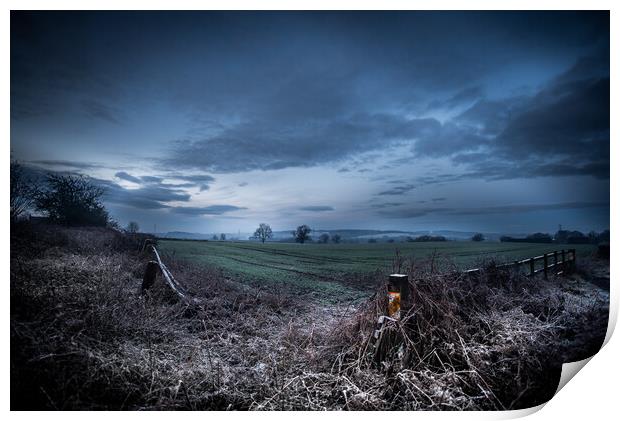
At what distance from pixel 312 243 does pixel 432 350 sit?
5.20 meters

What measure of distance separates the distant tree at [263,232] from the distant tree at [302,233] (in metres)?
0.59

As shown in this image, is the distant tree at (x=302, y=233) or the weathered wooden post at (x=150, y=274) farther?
the distant tree at (x=302, y=233)

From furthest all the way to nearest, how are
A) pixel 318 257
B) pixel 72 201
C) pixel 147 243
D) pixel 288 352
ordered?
pixel 318 257
pixel 147 243
pixel 72 201
pixel 288 352

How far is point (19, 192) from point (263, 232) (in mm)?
4256

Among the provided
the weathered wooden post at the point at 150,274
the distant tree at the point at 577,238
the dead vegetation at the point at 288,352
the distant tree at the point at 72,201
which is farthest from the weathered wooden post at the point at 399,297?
the distant tree at the point at 72,201

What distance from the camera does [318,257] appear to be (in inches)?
408

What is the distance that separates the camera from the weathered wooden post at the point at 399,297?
408 cm

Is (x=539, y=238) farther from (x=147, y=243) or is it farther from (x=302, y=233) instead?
(x=147, y=243)

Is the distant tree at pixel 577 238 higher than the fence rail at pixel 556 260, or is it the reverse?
the distant tree at pixel 577 238

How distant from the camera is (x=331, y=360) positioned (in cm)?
427

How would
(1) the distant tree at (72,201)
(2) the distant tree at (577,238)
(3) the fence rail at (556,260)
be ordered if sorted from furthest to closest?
(3) the fence rail at (556,260), (2) the distant tree at (577,238), (1) the distant tree at (72,201)

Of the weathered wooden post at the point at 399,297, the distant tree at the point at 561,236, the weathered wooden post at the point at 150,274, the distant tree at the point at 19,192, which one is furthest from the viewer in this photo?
the distant tree at the point at 561,236

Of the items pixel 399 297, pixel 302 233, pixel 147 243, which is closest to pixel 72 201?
pixel 147 243

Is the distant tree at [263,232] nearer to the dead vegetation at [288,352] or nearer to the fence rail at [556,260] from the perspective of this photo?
the dead vegetation at [288,352]
